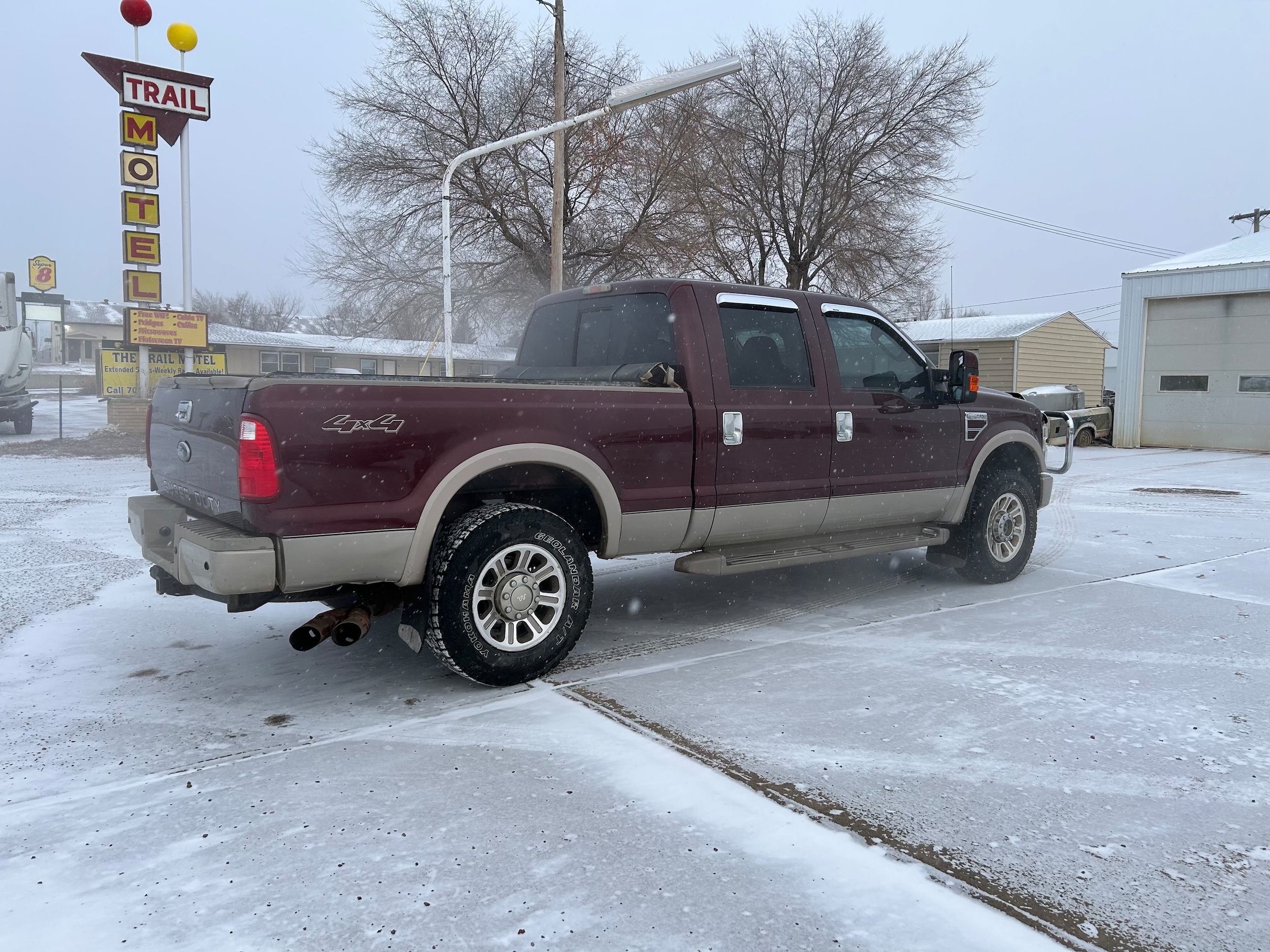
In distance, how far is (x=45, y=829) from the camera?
3.07m

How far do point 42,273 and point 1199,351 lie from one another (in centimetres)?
7815

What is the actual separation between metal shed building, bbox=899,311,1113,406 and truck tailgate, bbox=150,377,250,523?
1016 inches

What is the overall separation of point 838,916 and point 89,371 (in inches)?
2958

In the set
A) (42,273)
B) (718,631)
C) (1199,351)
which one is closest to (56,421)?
(718,631)

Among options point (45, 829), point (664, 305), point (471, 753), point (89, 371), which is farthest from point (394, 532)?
point (89, 371)

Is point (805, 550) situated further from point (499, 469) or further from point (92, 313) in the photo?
point (92, 313)

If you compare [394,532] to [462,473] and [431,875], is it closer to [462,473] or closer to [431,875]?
[462,473]

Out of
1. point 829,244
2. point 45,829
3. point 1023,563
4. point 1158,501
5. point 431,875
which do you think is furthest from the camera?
point 829,244

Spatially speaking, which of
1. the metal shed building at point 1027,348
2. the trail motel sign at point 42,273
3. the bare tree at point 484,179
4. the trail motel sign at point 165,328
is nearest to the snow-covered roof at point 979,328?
the metal shed building at point 1027,348

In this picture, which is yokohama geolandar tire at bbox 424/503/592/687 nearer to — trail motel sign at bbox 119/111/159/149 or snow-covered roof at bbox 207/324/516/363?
trail motel sign at bbox 119/111/159/149

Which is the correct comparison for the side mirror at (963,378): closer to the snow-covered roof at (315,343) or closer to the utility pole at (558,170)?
the utility pole at (558,170)

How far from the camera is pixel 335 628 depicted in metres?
4.07

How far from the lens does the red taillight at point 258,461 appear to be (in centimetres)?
371

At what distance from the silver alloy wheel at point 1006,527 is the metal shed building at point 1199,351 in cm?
1652
